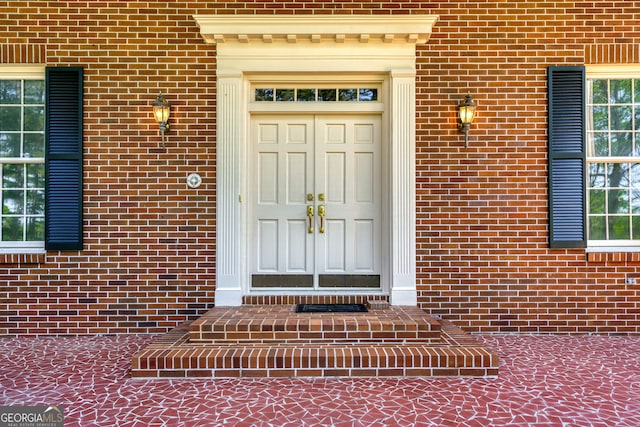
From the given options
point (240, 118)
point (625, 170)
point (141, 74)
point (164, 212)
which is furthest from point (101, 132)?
point (625, 170)

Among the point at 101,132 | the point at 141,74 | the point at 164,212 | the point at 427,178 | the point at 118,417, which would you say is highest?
the point at 141,74

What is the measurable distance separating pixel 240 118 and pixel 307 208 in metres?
1.17

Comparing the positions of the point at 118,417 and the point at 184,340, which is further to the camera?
the point at 184,340

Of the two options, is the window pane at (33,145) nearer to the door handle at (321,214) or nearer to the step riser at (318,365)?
the step riser at (318,365)

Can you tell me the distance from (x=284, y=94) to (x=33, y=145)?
2.73 meters

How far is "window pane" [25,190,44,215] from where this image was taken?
440cm

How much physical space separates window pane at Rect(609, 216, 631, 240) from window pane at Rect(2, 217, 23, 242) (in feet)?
20.7

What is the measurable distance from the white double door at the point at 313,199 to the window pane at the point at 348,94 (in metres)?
0.20

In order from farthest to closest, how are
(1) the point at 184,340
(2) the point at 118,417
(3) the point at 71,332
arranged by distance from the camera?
(3) the point at 71,332 < (1) the point at 184,340 < (2) the point at 118,417

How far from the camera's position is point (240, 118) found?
4.30m

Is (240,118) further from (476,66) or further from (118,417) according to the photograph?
(118,417)

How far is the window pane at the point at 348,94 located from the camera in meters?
4.48

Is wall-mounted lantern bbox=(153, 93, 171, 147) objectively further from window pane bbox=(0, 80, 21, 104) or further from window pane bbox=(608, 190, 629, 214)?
window pane bbox=(608, 190, 629, 214)

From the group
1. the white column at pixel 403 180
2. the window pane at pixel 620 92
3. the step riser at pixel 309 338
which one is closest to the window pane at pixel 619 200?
the window pane at pixel 620 92
